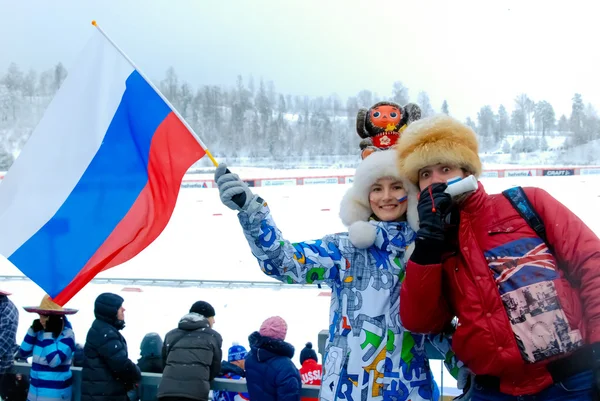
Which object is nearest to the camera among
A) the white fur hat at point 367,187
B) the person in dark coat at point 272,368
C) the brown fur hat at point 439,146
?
the brown fur hat at point 439,146

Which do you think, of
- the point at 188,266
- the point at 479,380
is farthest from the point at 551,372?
the point at 188,266

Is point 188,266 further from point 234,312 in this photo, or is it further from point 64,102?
point 64,102

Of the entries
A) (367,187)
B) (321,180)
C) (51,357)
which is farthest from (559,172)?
(51,357)

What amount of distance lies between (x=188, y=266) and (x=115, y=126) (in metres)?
8.27

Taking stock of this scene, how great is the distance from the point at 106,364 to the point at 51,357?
1.19 feet

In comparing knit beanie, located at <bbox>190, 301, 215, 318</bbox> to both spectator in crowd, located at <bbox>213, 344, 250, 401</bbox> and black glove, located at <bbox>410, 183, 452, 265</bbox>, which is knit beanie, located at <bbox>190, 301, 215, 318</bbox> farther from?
black glove, located at <bbox>410, 183, 452, 265</bbox>

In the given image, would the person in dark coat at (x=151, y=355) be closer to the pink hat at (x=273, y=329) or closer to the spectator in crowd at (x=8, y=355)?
the spectator in crowd at (x=8, y=355)

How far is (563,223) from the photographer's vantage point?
1630 mm

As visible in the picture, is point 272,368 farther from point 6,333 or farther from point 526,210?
point 6,333

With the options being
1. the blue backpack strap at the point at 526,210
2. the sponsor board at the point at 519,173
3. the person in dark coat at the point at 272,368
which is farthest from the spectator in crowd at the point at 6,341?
the sponsor board at the point at 519,173

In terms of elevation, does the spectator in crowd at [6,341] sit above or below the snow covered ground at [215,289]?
above

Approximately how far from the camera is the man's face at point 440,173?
5.99ft

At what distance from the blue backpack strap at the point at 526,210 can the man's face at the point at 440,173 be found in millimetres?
176

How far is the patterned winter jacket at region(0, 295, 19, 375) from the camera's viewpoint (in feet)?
10.5
